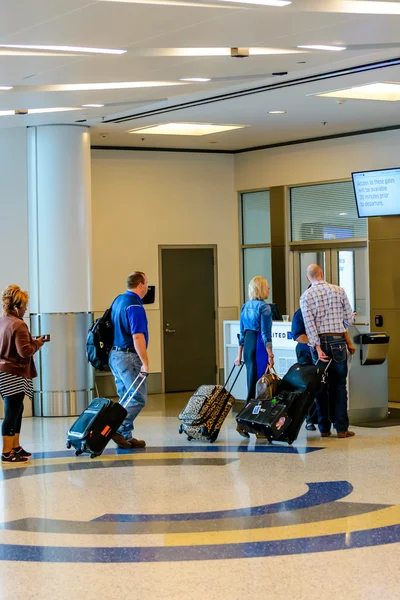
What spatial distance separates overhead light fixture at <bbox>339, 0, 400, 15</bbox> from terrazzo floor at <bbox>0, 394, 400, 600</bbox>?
348cm

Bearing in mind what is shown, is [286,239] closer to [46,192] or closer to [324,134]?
[324,134]

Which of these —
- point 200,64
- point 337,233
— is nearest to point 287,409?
point 200,64

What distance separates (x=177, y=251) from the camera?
591 inches

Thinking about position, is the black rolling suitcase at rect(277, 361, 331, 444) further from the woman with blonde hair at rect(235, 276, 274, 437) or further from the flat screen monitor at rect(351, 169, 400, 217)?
the flat screen monitor at rect(351, 169, 400, 217)

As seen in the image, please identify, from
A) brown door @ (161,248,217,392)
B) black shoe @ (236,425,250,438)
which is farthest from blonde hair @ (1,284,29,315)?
brown door @ (161,248,217,392)

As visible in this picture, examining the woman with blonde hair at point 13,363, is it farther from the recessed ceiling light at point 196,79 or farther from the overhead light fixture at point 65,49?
the recessed ceiling light at point 196,79

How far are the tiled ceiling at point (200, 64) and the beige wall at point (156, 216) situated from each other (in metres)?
0.88

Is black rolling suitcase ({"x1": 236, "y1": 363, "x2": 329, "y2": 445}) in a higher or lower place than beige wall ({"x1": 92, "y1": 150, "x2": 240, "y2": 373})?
lower

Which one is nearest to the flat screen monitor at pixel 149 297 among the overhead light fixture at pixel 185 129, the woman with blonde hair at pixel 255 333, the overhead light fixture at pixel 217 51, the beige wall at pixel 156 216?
the woman with blonde hair at pixel 255 333

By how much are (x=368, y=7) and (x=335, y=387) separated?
396 centimetres

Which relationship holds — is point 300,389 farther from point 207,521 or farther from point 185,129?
point 185,129

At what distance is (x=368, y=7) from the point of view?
7051mm

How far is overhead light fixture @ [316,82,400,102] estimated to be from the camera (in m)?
11.0

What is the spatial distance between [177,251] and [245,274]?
1195mm
